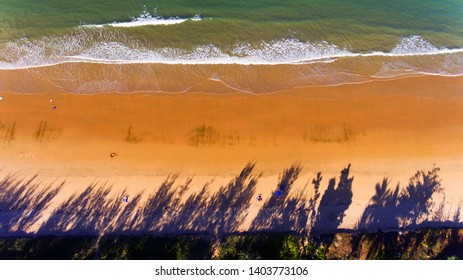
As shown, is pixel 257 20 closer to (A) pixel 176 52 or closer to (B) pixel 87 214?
(A) pixel 176 52

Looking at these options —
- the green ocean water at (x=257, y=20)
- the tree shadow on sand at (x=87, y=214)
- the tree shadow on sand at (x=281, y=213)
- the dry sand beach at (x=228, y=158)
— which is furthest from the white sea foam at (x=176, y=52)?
the tree shadow on sand at (x=87, y=214)

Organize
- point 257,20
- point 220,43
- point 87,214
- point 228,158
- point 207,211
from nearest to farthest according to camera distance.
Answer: point 87,214
point 207,211
point 228,158
point 220,43
point 257,20

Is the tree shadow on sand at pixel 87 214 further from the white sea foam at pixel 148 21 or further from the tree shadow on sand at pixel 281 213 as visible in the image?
the white sea foam at pixel 148 21

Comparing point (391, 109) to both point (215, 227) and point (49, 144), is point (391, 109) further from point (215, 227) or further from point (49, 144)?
point (49, 144)

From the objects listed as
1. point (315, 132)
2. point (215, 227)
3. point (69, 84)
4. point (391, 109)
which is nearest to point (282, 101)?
point (315, 132)

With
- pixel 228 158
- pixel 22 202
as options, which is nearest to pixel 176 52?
pixel 228 158
